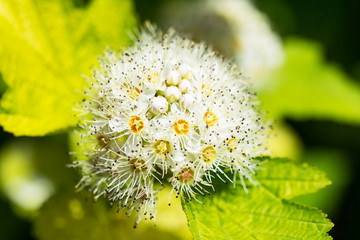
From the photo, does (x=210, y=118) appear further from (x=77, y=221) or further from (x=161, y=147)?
(x=77, y=221)

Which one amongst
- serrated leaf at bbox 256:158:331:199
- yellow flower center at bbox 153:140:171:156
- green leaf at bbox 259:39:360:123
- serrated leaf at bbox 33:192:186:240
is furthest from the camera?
green leaf at bbox 259:39:360:123

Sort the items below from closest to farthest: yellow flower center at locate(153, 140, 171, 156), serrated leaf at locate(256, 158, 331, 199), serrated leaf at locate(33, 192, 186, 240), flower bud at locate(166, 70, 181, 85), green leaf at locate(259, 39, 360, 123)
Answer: yellow flower center at locate(153, 140, 171, 156)
flower bud at locate(166, 70, 181, 85)
serrated leaf at locate(256, 158, 331, 199)
serrated leaf at locate(33, 192, 186, 240)
green leaf at locate(259, 39, 360, 123)

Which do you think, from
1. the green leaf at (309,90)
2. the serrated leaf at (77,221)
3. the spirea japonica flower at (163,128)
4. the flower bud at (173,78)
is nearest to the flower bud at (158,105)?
the spirea japonica flower at (163,128)

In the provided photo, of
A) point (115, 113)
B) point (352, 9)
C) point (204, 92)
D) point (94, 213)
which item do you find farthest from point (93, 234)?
point (352, 9)

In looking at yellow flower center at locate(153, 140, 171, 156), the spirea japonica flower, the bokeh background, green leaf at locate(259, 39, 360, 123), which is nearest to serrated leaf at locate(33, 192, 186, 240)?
the bokeh background

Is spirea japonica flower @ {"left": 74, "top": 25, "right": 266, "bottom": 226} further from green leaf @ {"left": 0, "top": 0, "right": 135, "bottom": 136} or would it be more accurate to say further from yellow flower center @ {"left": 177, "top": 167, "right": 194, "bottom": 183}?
green leaf @ {"left": 0, "top": 0, "right": 135, "bottom": 136}

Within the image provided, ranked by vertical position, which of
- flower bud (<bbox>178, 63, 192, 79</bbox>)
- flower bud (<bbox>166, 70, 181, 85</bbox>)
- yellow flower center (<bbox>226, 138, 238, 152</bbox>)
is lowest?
yellow flower center (<bbox>226, 138, 238, 152</bbox>)

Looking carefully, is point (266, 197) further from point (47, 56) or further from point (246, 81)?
point (47, 56)

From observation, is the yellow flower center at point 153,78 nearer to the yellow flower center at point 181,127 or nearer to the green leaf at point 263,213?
the yellow flower center at point 181,127
